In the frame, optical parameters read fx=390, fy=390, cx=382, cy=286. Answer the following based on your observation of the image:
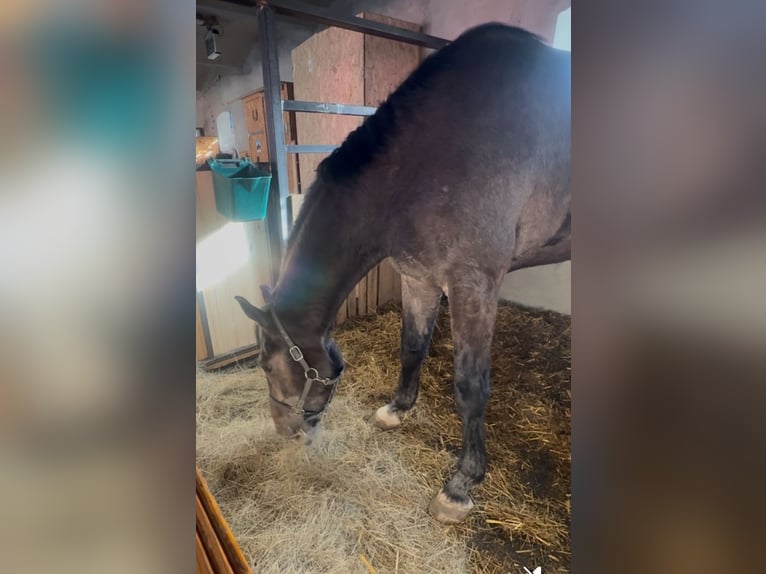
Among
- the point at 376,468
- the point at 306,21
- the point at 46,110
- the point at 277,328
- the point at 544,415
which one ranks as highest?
the point at 306,21

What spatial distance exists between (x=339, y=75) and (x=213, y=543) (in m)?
1.17

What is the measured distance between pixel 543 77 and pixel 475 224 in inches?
11.8

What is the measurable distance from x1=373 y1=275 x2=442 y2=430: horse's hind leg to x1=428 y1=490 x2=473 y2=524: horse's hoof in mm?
210

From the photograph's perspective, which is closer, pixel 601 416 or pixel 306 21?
pixel 601 416

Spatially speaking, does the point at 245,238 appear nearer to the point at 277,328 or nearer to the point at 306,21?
the point at 277,328

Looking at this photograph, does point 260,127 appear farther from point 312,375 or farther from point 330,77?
point 312,375

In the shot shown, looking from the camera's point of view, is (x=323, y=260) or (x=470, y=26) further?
(x=323, y=260)

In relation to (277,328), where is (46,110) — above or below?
above

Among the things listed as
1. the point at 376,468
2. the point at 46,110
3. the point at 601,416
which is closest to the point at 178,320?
the point at 46,110

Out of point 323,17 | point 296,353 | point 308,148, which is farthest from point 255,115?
point 296,353

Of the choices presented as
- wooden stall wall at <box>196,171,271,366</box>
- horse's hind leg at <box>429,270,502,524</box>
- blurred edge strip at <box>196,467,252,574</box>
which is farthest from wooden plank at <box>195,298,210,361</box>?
horse's hind leg at <box>429,270,502,524</box>

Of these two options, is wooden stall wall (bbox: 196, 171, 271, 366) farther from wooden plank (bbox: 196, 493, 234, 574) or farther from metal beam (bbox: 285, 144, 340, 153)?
wooden plank (bbox: 196, 493, 234, 574)

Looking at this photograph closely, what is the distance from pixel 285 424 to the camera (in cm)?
110

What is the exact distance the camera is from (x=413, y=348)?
40.2 inches
